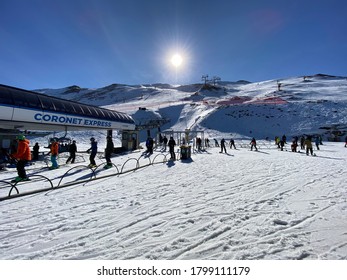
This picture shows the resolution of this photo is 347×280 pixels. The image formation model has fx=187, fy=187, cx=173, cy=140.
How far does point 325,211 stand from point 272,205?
1040 mm

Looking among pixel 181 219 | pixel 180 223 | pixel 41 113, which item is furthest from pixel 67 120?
pixel 180 223

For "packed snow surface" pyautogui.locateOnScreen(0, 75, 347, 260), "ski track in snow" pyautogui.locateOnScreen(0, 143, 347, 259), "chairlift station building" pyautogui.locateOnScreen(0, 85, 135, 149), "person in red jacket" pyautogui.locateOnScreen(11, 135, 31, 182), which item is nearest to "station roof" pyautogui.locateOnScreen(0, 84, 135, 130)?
"chairlift station building" pyautogui.locateOnScreen(0, 85, 135, 149)

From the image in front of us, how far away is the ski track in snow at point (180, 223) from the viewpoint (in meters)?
2.84

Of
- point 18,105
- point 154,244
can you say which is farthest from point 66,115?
point 154,244

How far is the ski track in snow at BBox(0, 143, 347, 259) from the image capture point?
2840mm

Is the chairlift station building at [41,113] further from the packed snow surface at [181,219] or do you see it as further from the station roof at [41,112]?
the packed snow surface at [181,219]

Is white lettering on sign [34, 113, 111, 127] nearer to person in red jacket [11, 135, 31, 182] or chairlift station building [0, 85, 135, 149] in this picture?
chairlift station building [0, 85, 135, 149]

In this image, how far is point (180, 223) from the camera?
147 inches

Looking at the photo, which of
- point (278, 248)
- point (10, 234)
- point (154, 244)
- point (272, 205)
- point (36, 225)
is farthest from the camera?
point (272, 205)

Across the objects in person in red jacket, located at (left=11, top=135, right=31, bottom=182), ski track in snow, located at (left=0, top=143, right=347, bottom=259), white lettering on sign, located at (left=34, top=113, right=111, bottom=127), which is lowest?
Result: ski track in snow, located at (left=0, top=143, right=347, bottom=259)

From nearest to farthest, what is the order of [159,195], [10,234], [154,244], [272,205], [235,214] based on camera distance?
[154,244]
[10,234]
[235,214]
[272,205]
[159,195]

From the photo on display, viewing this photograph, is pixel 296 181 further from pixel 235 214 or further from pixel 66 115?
pixel 66 115

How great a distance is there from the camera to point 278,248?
2.83m

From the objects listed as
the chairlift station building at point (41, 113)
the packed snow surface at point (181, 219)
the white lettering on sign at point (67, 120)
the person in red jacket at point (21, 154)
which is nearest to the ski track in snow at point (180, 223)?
the packed snow surface at point (181, 219)
